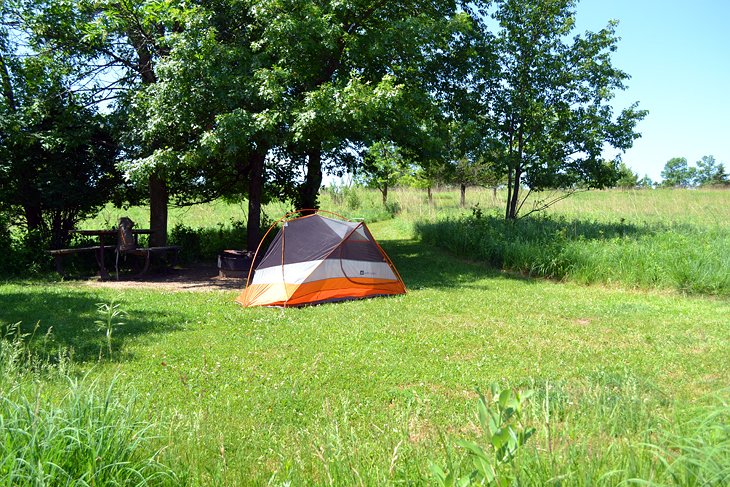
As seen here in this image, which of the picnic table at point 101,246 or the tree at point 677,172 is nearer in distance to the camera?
the picnic table at point 101,246

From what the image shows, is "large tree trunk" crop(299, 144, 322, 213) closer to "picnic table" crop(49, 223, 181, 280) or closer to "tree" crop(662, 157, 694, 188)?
"picnic table" crop(49, 223, 181, 280)

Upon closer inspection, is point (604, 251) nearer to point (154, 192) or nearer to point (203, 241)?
point (203, 241)

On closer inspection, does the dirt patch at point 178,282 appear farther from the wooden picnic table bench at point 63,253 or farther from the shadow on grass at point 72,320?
the shadow on grass at point 72,320

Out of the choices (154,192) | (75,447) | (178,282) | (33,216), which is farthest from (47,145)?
(75,447)

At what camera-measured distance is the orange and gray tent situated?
30.1 feet

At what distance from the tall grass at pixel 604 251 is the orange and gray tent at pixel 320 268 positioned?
149 inches

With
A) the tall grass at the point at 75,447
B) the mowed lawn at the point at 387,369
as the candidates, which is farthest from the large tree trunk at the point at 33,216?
the tall grass at the point at 75,447

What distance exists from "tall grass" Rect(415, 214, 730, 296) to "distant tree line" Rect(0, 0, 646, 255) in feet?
6.14

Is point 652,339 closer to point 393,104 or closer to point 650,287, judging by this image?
point 650,287

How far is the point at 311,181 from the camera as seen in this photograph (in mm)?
15516

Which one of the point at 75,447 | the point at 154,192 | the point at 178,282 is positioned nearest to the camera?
the point at 75,447

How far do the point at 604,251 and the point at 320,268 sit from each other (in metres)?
5.92

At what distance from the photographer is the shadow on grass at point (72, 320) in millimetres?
6184

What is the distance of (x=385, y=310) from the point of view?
8.48 metres
